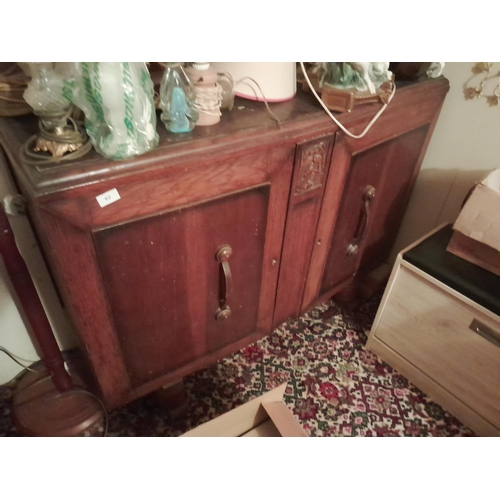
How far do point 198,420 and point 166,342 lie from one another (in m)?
0.40

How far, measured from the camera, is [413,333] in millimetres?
1264

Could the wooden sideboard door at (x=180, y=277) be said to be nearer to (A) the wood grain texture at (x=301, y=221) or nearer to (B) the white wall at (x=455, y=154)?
(A) the wood grain texture at (x=301, y=221)

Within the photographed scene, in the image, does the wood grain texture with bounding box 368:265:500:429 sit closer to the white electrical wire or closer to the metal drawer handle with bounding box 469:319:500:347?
the metal drawer handle with bounding box 469:319:500:347

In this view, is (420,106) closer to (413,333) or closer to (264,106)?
(264,106)

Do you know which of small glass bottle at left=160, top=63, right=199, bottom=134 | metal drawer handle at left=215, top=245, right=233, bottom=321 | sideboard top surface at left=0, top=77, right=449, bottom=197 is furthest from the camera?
metal drawer handle at left=215, top=245, right=233, bottom=321

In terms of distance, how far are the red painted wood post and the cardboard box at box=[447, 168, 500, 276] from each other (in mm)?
1103

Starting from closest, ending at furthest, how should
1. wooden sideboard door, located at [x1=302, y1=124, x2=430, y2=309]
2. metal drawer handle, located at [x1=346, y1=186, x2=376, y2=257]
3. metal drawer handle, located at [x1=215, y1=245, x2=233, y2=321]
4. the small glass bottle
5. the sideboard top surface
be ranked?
the sideboard top surface < the small glass bottle < metal drawer handle, located at [x1=215, y1=245, x2=233, y2=321] < wooden sideboard door, located at [x1=302, y1=124, x2=430, y2=309] < metal drawer handle, located at [x1=346, y1=186, x2=376, y2=257]

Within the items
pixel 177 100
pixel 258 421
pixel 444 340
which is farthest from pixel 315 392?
pixel 177 100

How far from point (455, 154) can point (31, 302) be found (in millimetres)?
1336

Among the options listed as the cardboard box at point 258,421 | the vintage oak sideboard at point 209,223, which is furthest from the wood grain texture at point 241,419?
the vintage oak sideboard at point 209,223

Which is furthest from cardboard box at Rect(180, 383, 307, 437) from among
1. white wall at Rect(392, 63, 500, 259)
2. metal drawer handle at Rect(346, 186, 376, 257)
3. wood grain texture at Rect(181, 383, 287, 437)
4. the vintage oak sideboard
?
white wall at Rect(392, 63, 500, 259)

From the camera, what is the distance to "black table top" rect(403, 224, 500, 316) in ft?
3.39

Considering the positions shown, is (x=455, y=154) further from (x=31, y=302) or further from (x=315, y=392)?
(x=31, y=302)

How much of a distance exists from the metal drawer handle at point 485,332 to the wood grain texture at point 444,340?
10mm
